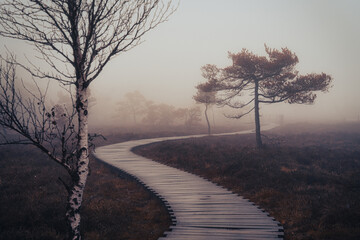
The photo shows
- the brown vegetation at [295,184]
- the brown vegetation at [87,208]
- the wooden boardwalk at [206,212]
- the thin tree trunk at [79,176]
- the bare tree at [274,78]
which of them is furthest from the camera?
the bare tree at [274,78]

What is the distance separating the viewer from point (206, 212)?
798cm

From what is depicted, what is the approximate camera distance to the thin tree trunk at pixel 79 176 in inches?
207

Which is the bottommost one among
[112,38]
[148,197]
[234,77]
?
[148,197]

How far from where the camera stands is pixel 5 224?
8461mm

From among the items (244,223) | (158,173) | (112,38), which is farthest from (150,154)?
(112,38)

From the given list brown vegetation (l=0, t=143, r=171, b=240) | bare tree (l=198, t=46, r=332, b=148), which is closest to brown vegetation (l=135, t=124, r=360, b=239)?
brown vegetation (l=0, t=143, r=171, b=240)

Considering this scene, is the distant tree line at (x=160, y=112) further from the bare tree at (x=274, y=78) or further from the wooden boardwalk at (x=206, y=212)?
the wooden boardwalk at (x=206, y=212)

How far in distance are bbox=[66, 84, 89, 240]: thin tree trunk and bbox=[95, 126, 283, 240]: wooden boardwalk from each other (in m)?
2.21

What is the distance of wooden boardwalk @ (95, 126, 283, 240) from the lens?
646cm

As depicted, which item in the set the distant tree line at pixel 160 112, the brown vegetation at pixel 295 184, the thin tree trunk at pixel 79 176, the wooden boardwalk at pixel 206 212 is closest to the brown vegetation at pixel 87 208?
the wooden boardwalk at pixel 206 212

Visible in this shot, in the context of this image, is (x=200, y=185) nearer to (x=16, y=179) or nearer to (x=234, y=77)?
(x=16, y=179)

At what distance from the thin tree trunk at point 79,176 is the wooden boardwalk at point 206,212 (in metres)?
2.21

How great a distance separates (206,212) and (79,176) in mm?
4301

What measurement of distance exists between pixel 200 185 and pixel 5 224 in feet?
24.1
